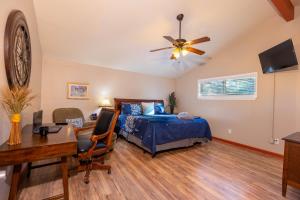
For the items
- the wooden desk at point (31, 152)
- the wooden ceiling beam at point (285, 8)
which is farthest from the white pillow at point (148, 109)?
the wooden ceiling beam at point (285, 8)

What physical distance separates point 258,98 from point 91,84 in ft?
14.5

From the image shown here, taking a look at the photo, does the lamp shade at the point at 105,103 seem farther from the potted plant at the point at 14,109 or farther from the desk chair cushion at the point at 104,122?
the potted plant at the point at 14,109

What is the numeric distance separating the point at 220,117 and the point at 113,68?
11.7ft

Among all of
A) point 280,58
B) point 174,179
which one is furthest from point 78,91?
point 280,58

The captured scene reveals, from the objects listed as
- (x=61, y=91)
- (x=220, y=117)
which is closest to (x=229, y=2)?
(x=220, y=117)

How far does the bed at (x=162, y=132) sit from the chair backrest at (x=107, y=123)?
900 mm

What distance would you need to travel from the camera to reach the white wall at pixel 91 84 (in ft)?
13.2

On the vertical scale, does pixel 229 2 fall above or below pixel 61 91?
above

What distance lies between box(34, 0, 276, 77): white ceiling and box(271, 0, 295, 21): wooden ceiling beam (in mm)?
307

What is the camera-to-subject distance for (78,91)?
4367 millimetres

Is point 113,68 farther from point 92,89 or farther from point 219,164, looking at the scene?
point 219,164

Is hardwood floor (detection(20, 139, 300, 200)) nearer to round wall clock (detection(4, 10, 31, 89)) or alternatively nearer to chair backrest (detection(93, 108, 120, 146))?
chair backrest (detection(93, 108, 120, 146))

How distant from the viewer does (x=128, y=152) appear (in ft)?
11.1

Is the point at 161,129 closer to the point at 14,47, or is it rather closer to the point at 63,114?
the point at 63,114
